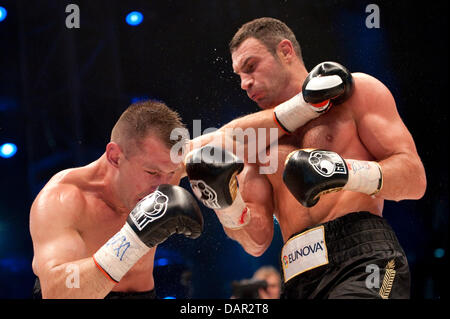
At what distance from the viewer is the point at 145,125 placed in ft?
7.41

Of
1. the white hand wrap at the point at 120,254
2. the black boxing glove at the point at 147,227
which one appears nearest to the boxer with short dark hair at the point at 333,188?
the black boxing glove at the point at 147,227

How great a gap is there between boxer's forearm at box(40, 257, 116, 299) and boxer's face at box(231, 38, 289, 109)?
1.15 meters

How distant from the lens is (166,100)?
357 cm

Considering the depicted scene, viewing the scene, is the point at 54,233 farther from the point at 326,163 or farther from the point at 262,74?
the point at 262,74

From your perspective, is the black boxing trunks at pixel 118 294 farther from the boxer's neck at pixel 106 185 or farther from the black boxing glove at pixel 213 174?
the black boxing glove at pixel 213 174

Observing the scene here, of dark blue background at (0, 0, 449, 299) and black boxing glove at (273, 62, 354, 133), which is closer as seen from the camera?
black boxing glove at (273, 62, 354, 133)

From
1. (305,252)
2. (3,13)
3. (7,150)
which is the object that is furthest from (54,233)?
(3,13)

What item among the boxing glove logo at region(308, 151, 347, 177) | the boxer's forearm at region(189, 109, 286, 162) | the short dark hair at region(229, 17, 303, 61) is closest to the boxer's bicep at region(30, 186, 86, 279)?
the boxer's forearm at region(189, 109, 286, 162)

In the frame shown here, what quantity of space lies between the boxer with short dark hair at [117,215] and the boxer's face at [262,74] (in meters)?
0.44

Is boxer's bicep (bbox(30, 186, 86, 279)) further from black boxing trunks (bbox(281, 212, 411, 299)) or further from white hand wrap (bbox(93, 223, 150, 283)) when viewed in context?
black boxing trunks (bbox(281, 212, 411, 299))

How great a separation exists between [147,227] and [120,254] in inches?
5.7

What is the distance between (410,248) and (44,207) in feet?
8.21

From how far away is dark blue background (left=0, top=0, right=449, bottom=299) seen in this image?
3312mm

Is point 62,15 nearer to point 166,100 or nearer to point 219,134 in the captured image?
point 166,100
